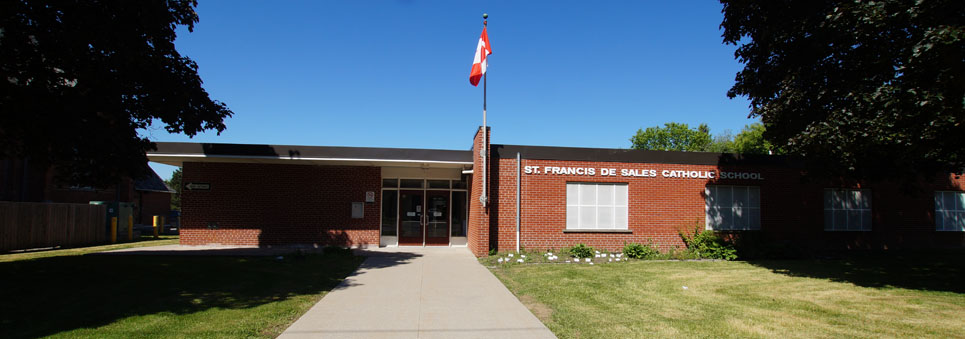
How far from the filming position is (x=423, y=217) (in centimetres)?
1673

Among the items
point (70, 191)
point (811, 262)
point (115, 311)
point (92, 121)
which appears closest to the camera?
Result: point (115, 311)

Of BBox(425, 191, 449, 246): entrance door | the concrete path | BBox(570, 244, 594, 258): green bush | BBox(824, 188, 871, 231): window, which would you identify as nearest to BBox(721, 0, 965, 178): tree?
BBox(824, 188, 871, 231): window

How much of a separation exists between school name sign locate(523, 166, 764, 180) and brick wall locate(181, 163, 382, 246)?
5629 mm

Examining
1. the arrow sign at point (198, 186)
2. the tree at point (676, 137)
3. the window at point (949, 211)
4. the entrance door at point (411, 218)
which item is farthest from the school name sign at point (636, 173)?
the tree at point (676, 137)

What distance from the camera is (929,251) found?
1537cm

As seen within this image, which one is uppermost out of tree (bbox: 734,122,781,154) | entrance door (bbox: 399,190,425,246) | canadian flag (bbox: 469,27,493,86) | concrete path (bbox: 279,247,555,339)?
tree (bbox: 734,122,781,154)

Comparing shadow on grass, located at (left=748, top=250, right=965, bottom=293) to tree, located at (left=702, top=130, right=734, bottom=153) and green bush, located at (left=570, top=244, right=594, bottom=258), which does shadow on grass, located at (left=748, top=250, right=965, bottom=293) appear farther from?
tree, located at (left=702, top=130, right=734, bottom=153)

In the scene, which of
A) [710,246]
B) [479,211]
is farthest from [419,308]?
[710,246]

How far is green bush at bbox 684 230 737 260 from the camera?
13750 millimetres

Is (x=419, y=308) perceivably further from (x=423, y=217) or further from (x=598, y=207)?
(x=423, y=217)

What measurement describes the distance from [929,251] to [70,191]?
3645 centimetres

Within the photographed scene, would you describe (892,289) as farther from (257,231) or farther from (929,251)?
(257,231)

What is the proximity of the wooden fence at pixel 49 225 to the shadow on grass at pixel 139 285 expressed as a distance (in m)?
4.77

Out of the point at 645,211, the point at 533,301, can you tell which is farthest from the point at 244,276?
the point at 645,211
